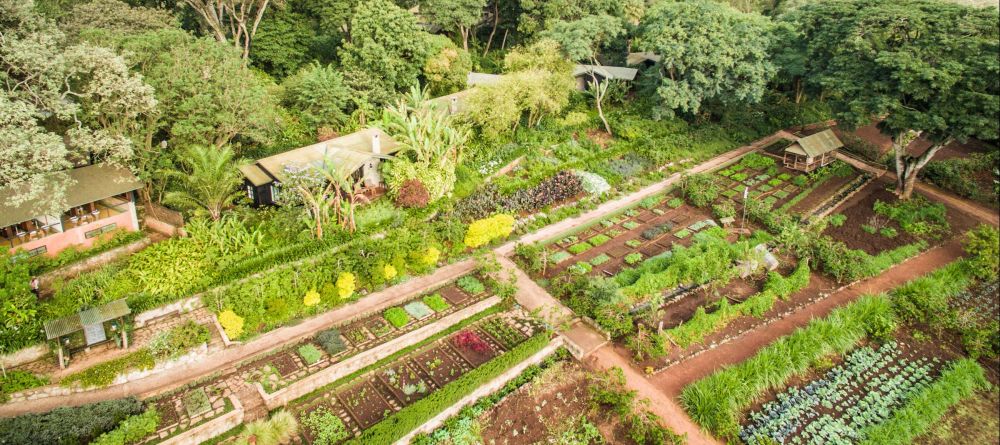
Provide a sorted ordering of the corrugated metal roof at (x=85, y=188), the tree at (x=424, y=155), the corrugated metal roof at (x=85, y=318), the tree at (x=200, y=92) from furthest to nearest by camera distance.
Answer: the tree at (x=424, y=155) → the tree at (x=200, y=92) → the corrugated metal roof at (x=85, y=188) → the corrugated metal roof at (x=85, y=318)

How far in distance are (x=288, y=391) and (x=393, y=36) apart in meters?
22.2

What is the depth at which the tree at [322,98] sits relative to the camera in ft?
98.6

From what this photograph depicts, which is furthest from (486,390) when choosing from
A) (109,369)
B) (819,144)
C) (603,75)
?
(603,75)

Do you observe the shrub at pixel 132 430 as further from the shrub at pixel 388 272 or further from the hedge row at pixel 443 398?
the shrub at pixel 388 272

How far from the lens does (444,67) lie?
34.6m

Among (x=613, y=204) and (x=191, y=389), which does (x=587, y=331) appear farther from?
(x=191, y=389)

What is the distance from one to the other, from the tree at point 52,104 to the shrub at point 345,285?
8805 mm

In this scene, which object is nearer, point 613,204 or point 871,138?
point 613,204

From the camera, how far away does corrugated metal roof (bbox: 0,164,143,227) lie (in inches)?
744

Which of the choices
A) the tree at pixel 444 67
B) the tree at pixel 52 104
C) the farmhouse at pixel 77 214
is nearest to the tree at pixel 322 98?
the tree at pixel 444 67

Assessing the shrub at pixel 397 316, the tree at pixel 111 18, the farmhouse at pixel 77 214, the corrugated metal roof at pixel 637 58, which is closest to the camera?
the shrub at pixel 397 316

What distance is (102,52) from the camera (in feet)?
65.0

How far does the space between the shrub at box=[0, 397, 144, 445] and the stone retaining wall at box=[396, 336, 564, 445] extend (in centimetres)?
718

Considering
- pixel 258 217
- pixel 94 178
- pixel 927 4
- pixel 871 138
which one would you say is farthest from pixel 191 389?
pixel 871 138
